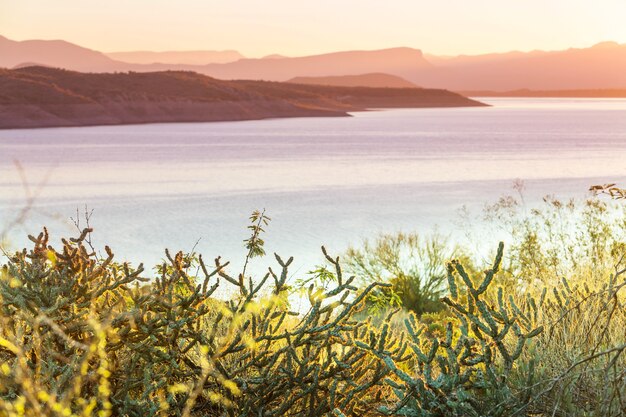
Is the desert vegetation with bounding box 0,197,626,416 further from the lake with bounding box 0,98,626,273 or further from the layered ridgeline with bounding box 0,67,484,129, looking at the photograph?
the layered ridgeline with bounding box 0,67,484,129

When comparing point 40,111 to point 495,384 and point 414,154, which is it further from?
point 495,384

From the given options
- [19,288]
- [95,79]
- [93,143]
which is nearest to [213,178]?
[93,143]

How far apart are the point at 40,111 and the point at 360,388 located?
110 m

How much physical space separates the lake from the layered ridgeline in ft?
81.5

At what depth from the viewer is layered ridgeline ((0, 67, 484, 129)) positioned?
355ft

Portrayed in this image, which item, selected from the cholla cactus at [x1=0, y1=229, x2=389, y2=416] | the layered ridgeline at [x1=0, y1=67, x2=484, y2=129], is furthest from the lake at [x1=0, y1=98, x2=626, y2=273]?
the layered ridgeline at [x1=0, y1=67, x2=484, y2=129]

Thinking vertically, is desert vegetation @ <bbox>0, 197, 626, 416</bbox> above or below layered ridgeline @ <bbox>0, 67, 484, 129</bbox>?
below

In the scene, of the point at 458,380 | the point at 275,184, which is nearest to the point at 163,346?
the point at 458,380

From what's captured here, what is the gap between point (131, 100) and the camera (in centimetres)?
12206

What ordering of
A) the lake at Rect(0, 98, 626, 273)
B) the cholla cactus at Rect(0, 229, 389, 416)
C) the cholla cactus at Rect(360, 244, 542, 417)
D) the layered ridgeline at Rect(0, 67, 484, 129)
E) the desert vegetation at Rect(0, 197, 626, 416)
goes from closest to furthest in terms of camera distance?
the cholla cactus at Rect(360, 244, 542, 417)
the desert vegetation at Rect(0, 197, 626, 416)
the cholla cactus at Rect(0, 229, 389, 416)
the lake at Rect(0, 98, 626, 273)
the layered ridgeline at Rect(0, 67, 484, 129)

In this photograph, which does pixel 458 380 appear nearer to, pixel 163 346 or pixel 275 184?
pixel 163 346

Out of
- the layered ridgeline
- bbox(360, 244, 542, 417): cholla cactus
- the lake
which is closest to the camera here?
bbox(360, 244, 542, 417): cholla cactus

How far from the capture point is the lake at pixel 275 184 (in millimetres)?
25422

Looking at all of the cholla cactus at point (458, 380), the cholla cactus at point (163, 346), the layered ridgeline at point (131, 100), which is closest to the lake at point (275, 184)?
the cholla cactus at point (163, 346)
